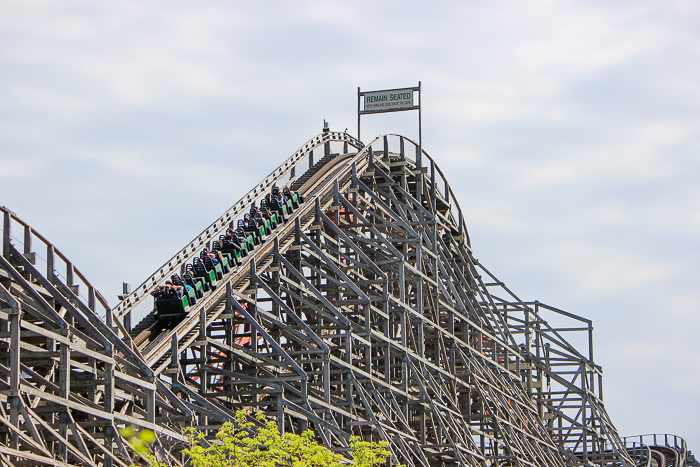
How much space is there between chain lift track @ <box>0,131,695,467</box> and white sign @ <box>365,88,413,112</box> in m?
1.95

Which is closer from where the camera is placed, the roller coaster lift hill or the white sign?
the roller coaster lift hill

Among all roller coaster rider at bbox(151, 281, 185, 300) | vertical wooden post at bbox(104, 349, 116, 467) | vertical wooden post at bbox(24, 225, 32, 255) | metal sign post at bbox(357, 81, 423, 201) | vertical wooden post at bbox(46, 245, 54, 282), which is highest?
metal sign post at bbox(357, 81, 423, 201)

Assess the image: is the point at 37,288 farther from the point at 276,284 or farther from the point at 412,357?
the point at 412,357

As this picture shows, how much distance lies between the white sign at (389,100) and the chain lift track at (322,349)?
1.95 m

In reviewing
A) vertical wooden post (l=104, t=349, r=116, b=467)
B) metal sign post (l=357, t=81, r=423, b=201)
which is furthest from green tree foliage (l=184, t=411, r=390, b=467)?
metal sign post (l=357, t=81, r=423, b=201)

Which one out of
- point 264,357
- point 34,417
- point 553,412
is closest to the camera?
point 34,417

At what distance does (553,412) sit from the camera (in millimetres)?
45531

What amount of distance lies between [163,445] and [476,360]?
17789mm

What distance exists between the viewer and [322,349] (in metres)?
28.9

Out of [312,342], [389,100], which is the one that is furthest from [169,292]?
[389,100]

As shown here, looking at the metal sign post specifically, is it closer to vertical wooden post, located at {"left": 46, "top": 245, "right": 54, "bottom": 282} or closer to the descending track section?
the descending track section

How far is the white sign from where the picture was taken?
42.2m

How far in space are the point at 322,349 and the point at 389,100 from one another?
1576cm

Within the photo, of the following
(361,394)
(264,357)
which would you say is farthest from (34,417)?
(361,394)
